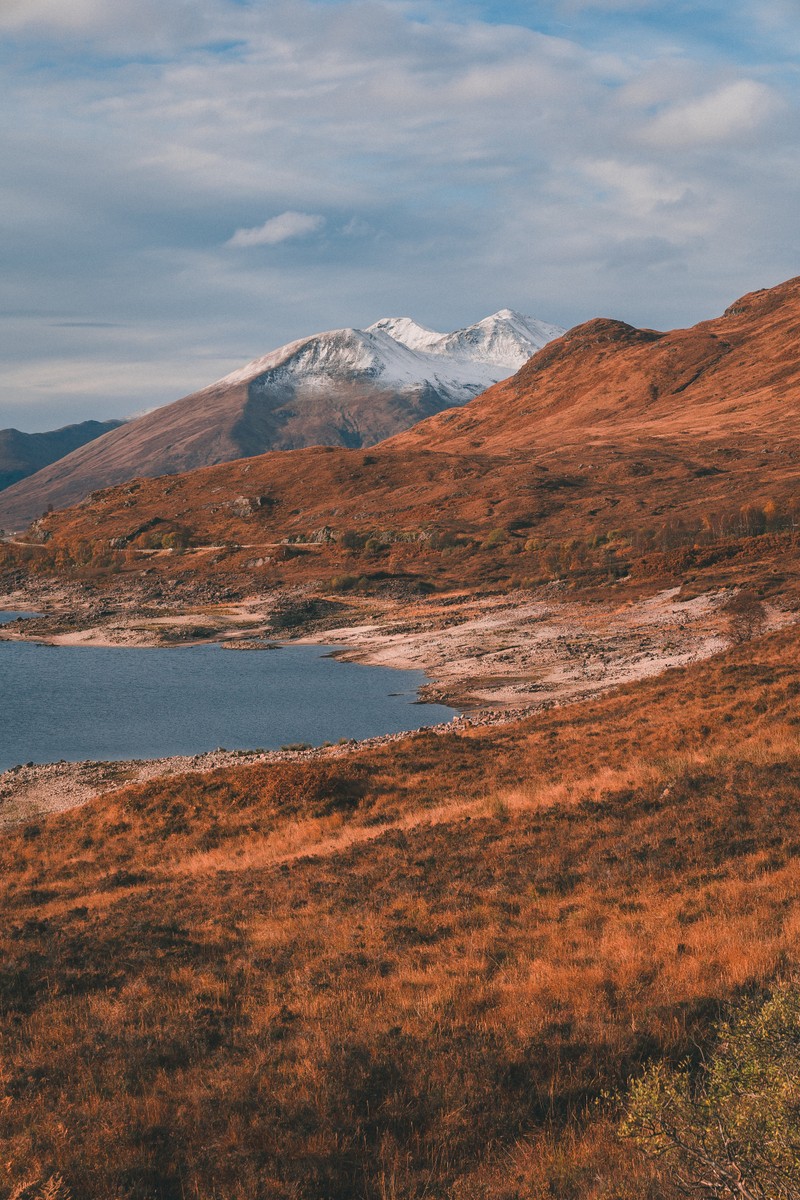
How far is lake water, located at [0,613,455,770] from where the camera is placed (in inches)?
2266

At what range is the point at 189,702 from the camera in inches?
2822

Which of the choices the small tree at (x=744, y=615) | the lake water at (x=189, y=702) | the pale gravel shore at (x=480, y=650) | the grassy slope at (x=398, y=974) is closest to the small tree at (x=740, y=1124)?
the grassy slope at (x=398, y=974)

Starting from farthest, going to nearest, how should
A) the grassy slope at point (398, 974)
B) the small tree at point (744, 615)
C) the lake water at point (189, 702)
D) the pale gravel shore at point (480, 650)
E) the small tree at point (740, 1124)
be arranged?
the small tree at point (744, 615) → the lake water at point (189, 702) → the pale gravel shore at point (480, 650) → the grassy slope at point (398, 974) → the small tree at point (740, 1124)

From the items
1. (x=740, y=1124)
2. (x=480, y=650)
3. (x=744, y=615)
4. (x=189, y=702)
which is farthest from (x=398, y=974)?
(x=744, y=615)

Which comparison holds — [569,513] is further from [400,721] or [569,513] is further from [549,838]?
[549,838]

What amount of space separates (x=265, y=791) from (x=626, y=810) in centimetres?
1594

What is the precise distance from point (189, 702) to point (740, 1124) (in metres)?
67.7

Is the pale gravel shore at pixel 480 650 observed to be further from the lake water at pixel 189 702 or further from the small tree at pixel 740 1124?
the small tree at pixel 740 1124

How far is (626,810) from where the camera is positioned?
2445 centimetres

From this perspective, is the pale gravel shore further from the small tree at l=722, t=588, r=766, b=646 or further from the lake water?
the lake water

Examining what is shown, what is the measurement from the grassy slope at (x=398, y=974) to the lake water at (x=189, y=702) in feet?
85.9

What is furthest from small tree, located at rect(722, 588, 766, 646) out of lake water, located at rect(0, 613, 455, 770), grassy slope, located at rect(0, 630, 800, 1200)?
grassy slope, located at rect(0, 630, 800, 1200)

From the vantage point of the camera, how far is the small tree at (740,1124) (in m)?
7.07

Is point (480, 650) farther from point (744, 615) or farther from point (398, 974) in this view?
point (398, 974)
